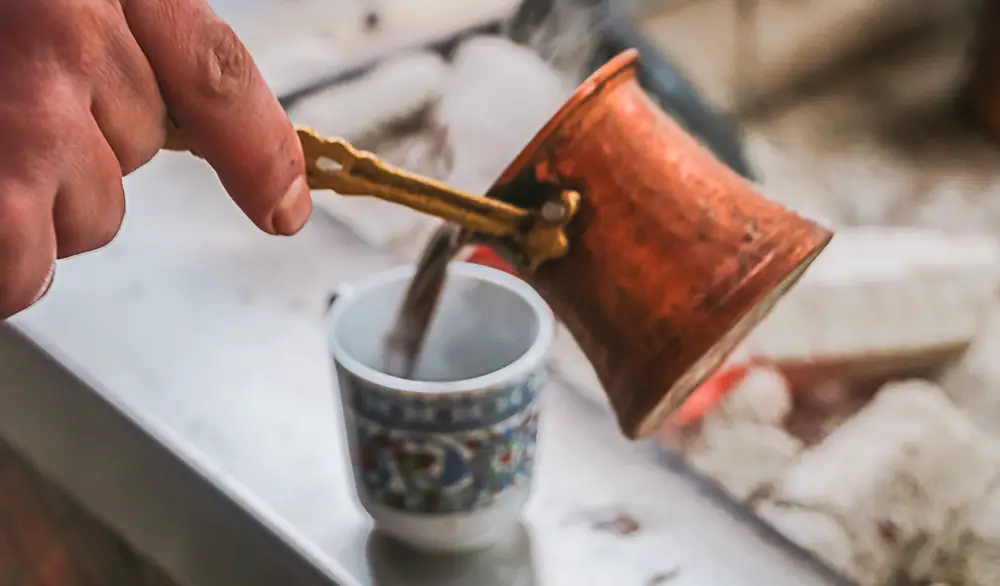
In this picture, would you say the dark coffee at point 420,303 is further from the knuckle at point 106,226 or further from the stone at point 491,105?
the stone at point 491,105

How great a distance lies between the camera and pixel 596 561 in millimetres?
483

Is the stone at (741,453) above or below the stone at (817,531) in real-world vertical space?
below

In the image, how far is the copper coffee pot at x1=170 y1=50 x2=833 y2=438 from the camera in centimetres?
35

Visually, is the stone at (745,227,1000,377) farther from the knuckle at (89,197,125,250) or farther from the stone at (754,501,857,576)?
the knuckle at (89,197,125,250)

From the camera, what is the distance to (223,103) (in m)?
0.30

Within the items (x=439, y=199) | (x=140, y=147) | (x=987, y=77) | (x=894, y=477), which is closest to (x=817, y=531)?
(x=894, y=477)

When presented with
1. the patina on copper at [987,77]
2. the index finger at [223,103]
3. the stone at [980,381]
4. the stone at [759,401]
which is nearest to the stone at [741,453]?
the stone at [759,401]

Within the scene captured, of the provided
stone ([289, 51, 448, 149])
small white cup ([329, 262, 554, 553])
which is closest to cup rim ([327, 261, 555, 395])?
small white cup ([329, 262, 554, 553])

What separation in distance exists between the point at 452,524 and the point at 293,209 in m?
0.18

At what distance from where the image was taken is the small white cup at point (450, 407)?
1.31 feet

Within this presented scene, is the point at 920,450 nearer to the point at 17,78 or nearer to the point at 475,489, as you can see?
the point at 475,489

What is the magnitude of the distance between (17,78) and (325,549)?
0.96 ft

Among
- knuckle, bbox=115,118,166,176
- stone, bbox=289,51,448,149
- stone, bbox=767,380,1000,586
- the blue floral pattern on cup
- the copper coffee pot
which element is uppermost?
knuckle, bbox=115,118,166,176

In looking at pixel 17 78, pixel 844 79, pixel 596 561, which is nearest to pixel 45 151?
pixel 17 78
